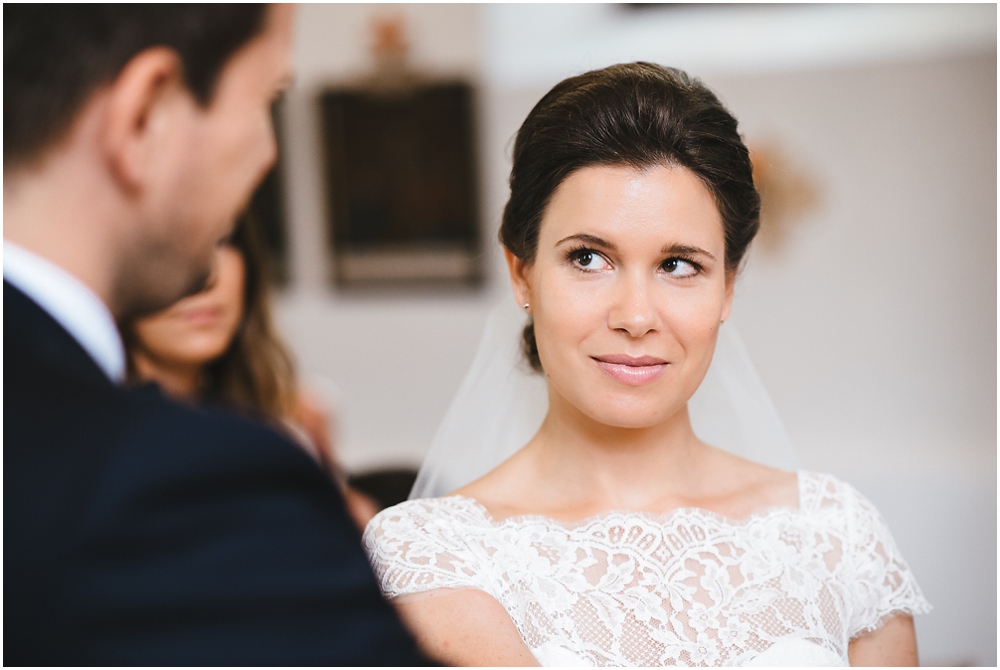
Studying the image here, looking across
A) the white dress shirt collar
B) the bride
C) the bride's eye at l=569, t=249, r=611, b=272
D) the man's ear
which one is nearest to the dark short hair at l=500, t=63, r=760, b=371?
the bride

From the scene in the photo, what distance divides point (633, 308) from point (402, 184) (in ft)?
14.5

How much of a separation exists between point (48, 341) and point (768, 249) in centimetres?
468

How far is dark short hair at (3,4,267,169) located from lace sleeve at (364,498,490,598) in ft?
2.81

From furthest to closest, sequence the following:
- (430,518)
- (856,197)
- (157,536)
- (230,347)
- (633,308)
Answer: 1. (856,197)
2. (230,347)
3. (430,518)
4. (633,308)
5. (157,536)

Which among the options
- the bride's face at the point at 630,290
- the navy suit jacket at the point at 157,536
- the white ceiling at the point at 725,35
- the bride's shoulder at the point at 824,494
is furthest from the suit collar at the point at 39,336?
the white ceiling at the point at 725,35

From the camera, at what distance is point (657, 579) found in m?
1.66

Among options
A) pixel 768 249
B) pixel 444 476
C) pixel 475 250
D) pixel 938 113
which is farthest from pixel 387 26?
pixel 444 476

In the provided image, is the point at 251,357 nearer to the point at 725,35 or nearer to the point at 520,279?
the point at 520,279

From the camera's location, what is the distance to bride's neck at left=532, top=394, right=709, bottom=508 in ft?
5.72

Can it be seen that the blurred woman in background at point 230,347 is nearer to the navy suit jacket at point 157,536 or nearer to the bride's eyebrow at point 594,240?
the bride's eyebrow at point 594,240

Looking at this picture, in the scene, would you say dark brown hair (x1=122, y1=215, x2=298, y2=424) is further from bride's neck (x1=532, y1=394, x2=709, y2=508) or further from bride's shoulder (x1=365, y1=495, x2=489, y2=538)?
bride's neck (x1=532, y1=394, x2=709, y2=508)

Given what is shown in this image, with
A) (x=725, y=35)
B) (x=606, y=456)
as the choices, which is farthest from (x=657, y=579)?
(x=725, y=35)

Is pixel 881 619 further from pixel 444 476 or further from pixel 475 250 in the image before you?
pixel 475 250

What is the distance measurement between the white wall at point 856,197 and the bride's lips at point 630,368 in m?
3.19
